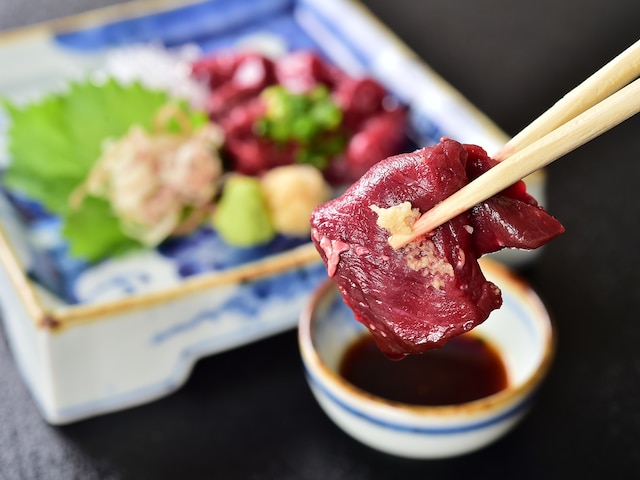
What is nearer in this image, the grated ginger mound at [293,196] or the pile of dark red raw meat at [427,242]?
the pile of dark red raw meat at [427,242]

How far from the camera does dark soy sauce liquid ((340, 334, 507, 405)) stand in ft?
6.85

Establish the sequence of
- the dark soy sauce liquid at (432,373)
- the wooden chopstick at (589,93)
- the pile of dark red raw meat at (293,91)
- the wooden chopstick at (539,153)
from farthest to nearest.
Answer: the pile of dark red raw meat at (293,91) → the dark soy sauce liquid at (432,373) → the wooden chopstick at (589,93) → the wooden chopstick at (539,153)

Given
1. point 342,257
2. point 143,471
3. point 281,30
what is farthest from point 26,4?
point 342,257

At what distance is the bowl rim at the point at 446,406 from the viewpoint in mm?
1892

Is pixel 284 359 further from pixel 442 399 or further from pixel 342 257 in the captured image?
pixel 342 257

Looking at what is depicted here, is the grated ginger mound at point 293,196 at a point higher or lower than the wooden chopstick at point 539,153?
lower

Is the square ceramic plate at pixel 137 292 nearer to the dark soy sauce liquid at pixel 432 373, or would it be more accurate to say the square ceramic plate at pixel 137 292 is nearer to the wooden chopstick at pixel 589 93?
the dark soy sauce liquid at pixel 432 373

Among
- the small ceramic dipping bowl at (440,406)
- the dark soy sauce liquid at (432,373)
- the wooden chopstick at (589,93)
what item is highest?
the wooden chopstick at (589,93)

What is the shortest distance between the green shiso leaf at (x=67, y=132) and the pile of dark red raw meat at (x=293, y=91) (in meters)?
0.26

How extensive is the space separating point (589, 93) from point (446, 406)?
2.80ft

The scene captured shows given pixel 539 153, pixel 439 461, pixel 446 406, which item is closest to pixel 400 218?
pixel 539 153

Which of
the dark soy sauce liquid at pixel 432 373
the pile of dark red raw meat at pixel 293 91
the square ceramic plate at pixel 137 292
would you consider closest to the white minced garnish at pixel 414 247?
the dark soy sauce liquid at pixel 432 373

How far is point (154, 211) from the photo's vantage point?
8.70 feet

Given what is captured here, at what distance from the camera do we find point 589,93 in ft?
4.40
